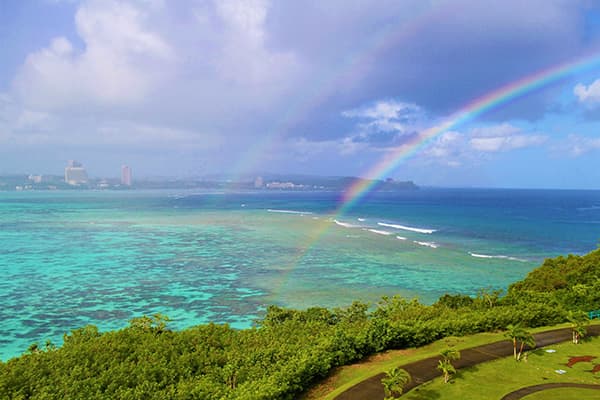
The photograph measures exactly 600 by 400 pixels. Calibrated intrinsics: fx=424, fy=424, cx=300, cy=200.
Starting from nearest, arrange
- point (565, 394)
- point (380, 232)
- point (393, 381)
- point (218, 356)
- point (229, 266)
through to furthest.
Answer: point (393, 381) → point (565, 394) → point (218, 356) → point (229, 266) → point (380, 232)


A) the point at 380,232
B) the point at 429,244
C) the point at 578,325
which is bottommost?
the point at 429,244

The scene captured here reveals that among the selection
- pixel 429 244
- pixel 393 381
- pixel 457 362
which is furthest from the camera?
pixel 429 244

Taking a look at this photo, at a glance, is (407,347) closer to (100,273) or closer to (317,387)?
(317,387)

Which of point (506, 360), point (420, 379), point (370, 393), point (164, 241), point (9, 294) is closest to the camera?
point (370, 393)

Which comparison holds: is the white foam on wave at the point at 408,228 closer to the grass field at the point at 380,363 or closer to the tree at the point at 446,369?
the grass field at the point at 380,363

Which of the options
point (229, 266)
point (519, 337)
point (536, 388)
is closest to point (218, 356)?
point (536, 388)

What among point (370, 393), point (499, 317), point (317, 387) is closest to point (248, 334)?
point (317, 387)

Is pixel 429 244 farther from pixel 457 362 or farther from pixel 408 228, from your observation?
pixel 457 362

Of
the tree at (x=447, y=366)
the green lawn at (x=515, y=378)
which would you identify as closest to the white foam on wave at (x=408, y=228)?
the green lawn at (x=515, y=378)
